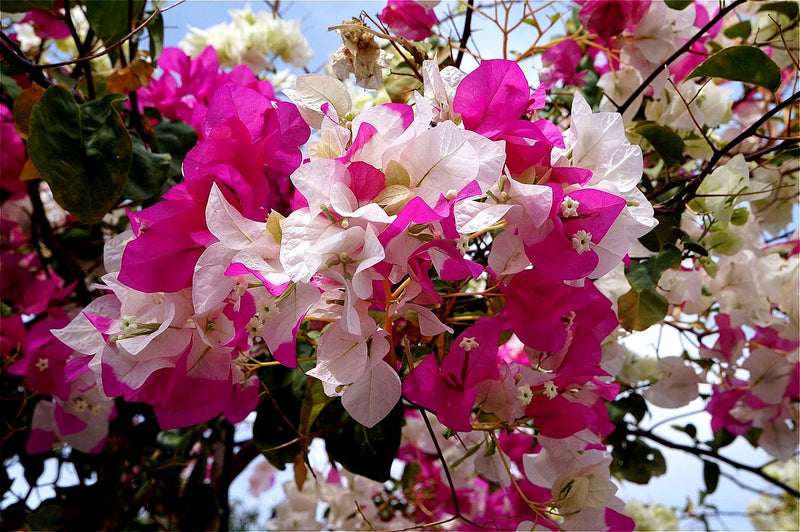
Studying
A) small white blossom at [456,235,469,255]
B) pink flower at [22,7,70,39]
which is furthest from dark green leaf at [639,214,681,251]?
pink flower at [22,7,70,39]

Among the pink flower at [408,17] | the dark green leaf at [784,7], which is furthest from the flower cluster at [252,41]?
the dark green leaf at [784,7]

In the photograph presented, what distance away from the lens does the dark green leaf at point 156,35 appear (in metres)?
0.72

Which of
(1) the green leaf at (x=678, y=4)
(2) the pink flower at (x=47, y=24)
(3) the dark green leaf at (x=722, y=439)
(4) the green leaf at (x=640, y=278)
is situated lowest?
(4) the green leaf at (x=640, y=278)

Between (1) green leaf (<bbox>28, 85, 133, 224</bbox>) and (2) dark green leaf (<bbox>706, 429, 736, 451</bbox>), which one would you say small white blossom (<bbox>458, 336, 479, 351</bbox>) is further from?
(2) dark green leaf (<bbox>706, 429, 736, 451</bbox>)

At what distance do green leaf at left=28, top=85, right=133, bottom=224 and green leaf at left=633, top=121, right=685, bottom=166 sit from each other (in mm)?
432

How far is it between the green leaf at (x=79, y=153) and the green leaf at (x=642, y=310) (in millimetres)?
407

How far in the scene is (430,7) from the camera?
1.94ft

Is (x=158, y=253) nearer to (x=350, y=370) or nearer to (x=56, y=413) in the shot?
(x=350, y=370)

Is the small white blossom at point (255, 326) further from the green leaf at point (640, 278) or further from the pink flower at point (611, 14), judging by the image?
the pink flower at point (611, 14)

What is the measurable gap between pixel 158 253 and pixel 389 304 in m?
0.12

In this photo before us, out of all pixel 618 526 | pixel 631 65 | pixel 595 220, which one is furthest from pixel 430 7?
pixel 618 526

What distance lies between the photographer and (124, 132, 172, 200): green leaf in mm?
545

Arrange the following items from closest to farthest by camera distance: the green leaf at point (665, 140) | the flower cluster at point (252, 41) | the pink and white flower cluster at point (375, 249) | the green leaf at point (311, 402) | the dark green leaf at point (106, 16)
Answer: the pink and white flower cluster at point (375, 249), the green leaf at point (311, 402), the green leaf at point (665, 140), the dark green leaf at point (106, 16), the flower cluster at point (252, 41)

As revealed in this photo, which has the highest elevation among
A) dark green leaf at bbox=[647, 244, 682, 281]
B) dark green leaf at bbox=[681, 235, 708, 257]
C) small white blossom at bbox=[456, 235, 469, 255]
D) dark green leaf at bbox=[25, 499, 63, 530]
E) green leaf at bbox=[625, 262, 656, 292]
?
dark green leaf at bbox=[681, 235, 708, 257]
